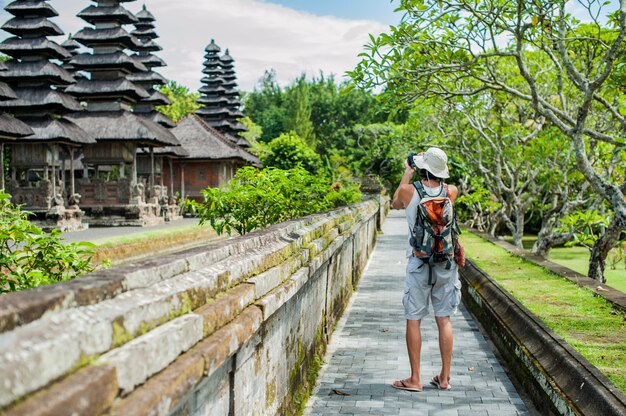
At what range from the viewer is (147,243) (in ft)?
72.5

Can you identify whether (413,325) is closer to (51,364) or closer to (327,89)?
(51,364)

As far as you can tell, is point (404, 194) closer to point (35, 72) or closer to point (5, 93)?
point (5, 93)

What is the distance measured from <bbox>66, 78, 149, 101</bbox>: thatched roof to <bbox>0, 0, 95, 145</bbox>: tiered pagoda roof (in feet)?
11.6

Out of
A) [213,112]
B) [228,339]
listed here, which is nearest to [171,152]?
[213,112]

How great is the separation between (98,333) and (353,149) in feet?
191

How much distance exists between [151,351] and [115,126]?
1232 inches

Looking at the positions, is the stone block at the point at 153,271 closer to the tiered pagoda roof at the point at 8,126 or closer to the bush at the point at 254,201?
the bush at the point at 254,201

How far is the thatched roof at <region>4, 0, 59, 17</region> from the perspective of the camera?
27672 millimetres

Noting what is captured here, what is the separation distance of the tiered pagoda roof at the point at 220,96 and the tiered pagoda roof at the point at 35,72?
2734 cm

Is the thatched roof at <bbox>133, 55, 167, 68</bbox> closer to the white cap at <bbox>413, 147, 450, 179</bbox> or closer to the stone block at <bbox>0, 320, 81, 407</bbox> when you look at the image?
the white cap at <bbox>413, 147, 450, 179</bbox>

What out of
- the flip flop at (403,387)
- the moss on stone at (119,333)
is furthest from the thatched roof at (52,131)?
the moss on stone at (119,333)

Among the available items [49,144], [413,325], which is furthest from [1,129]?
[413,325]

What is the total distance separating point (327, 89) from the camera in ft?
276

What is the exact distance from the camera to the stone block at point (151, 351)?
6.39ft
